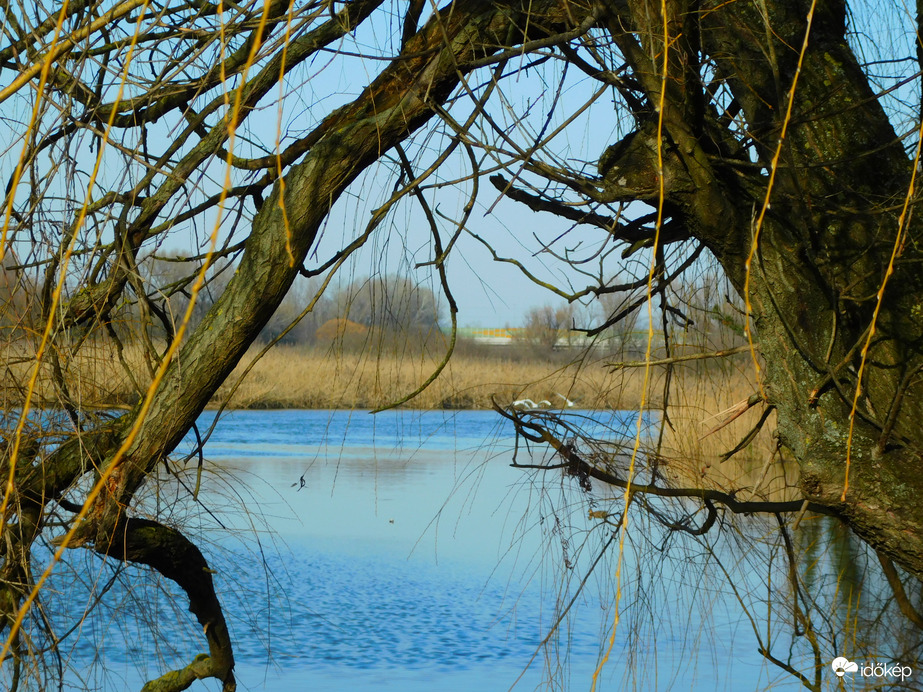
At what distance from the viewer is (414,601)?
432 centimetres

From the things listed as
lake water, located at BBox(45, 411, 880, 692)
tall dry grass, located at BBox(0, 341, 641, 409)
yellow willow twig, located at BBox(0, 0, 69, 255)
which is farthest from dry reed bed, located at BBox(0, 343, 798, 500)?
yellow willow twig, located at BBox(0, 0, 69, 255)

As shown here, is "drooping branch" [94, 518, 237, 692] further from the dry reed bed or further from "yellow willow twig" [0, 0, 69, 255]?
"yellow willow twig" [0, 0, 69, 255]

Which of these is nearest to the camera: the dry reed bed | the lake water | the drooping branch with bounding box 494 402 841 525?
the drooping branch with bounding box 494 402 841 525

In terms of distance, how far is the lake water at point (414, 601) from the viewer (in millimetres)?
2109

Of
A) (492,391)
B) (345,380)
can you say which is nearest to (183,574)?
(345,380)

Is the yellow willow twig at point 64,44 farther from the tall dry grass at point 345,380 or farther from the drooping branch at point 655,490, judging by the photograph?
the drooping branch at point 655,490

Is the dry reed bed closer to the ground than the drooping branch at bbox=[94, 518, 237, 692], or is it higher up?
higher up

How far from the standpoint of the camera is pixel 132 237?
1.43 meters

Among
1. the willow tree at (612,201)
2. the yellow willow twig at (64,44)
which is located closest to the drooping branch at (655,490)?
the willow tree at (612,201)

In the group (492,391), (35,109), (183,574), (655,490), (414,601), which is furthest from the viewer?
(492,391)

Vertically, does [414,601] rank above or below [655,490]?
below

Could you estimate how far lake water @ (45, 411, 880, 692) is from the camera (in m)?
2.11

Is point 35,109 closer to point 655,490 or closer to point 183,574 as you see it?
point 655,490

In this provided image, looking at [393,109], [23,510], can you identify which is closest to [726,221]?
[393,109]
